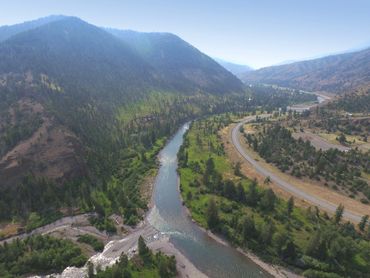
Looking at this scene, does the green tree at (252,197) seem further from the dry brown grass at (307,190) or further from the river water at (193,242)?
the river water at (193,242)

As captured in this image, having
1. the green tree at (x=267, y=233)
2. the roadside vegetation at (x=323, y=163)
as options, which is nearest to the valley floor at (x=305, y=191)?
the roadside vegetation at (x=323, y=163)

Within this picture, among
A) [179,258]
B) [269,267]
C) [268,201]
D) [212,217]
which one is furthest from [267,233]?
[179,258]

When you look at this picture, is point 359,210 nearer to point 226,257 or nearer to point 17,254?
point 226,257

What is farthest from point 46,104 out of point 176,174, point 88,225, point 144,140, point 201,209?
point 201,209

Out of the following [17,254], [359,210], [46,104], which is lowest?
[359,210]

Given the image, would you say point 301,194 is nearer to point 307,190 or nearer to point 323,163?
point 307,190
